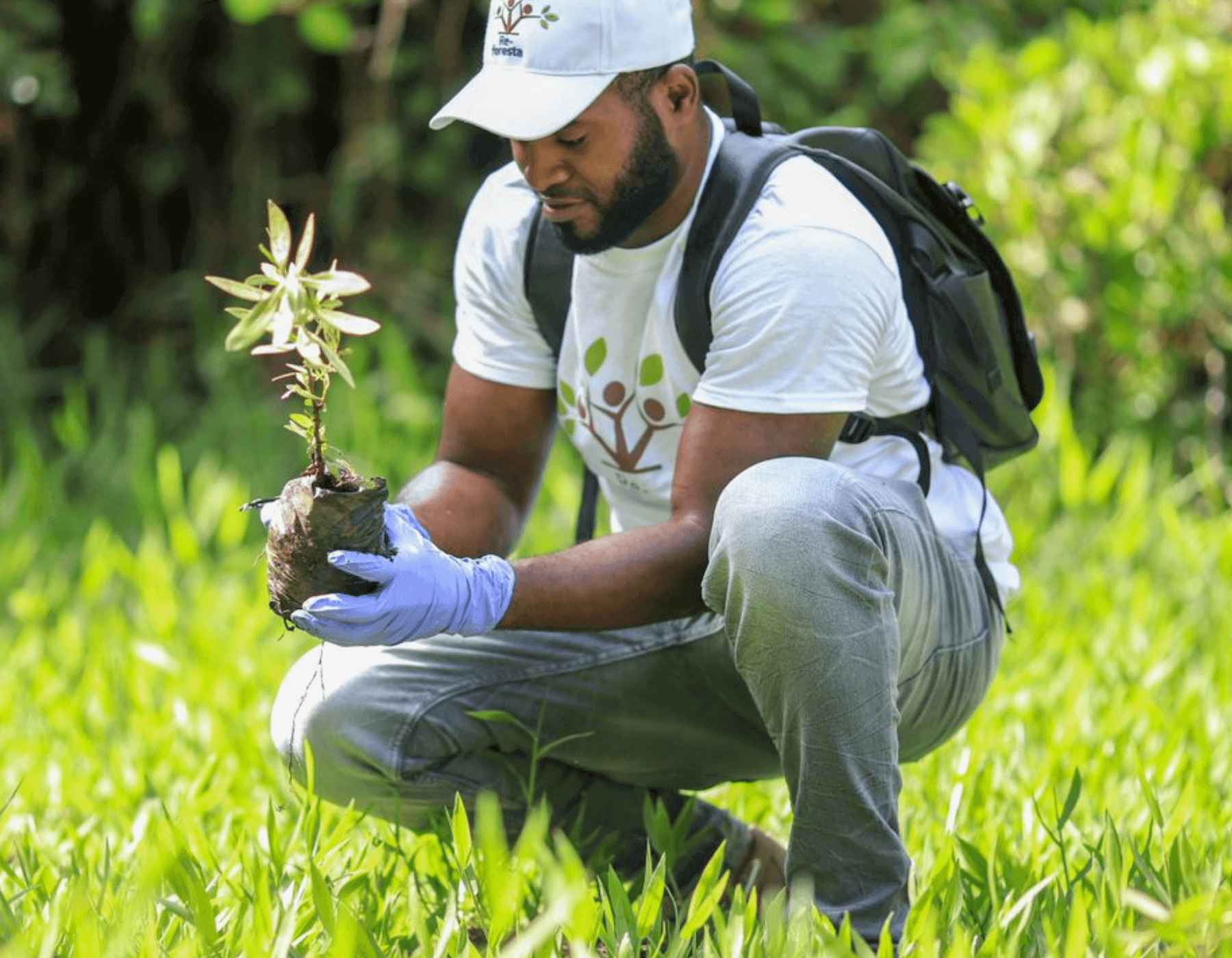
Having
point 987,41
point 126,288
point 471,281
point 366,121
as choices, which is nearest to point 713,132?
point 471,281

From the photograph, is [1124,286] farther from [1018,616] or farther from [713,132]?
[713,132]

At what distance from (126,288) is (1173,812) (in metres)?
4.75

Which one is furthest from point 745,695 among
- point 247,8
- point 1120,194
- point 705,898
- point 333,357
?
point 247,8

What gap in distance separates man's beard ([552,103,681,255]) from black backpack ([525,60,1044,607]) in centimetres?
6

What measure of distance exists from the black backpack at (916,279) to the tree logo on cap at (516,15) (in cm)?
27

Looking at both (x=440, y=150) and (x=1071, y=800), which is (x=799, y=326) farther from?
(x=440, y=150)

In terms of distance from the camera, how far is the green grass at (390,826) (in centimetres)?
208

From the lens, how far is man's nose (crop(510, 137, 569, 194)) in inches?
97.3

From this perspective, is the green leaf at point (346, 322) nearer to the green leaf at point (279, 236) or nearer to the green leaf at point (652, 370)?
the green leaf at point (279, 236)

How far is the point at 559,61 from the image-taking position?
245 cm

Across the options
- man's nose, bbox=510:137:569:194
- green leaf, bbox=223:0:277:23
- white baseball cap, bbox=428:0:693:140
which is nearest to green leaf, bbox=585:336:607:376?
man's nose, bbox=510:137:569:194

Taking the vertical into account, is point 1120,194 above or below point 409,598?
above

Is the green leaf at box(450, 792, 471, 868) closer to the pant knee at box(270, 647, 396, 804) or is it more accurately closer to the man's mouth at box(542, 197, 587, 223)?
the pant knee at box(270, 647, 396, 804)

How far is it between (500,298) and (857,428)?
1.93 ft
